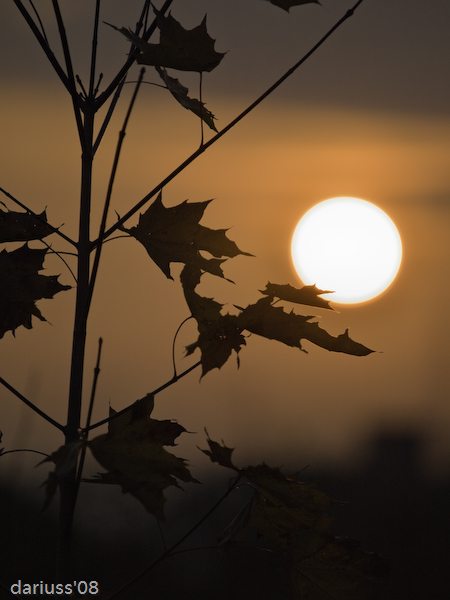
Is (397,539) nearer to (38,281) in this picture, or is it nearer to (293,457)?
(293,457)

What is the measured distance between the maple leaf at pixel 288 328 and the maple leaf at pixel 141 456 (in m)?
0.35

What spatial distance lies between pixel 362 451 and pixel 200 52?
64922 mm

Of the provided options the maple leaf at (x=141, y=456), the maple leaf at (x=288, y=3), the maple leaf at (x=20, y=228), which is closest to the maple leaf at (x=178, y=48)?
the maple leaf at (x=288, y=3)

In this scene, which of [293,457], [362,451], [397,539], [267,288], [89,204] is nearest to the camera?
[267,288]

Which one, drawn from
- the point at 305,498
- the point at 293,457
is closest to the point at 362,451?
the point at 293,457

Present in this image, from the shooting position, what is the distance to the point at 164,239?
1604mm

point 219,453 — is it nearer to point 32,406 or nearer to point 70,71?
point 32,406

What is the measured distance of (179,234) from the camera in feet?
5.25

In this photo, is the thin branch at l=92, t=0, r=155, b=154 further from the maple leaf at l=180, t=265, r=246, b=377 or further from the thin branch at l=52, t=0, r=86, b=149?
the maple leaf at l=180, t=265, r=246, b=377

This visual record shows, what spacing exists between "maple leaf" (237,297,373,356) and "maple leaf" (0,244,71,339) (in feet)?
2.05

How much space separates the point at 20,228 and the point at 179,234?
1.58ft

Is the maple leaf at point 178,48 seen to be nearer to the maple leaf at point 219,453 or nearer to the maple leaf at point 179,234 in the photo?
the maple leaf at point 179,234

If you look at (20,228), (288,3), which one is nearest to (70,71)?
(20,228)
